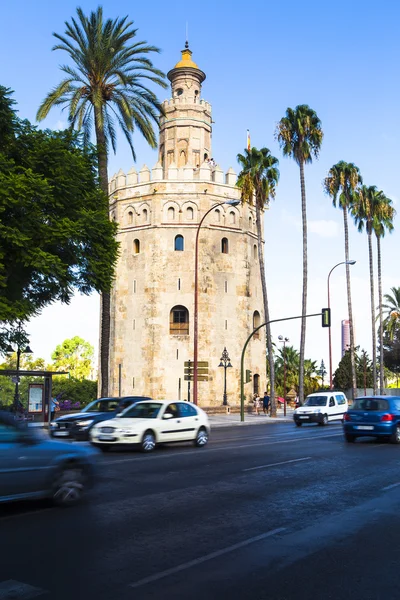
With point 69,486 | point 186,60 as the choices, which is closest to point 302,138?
point 186,60

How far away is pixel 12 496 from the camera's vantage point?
25.1 ft

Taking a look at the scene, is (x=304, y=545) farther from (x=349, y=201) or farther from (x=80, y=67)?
(x=349, y=201)

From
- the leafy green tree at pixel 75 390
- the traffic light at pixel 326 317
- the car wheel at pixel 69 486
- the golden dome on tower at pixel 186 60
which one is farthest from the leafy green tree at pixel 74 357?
the car wheel at pixel 69 486

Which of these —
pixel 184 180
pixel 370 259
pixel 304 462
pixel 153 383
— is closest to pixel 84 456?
pixel 304 462

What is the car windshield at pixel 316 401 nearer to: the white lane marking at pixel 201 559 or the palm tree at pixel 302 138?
the palm tree at pixel 302 138

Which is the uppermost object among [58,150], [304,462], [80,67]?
[80,67]

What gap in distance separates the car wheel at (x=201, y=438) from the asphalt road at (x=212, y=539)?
591cm

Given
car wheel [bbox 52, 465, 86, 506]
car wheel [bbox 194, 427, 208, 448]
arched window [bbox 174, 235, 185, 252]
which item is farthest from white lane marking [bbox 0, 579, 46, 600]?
arched window [bbox 174, 235, 185, 252]

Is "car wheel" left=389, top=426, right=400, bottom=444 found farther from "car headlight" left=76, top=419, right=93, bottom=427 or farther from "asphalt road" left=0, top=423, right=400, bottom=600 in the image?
"car headlight" left=76, top=419, right=93, bottom=427

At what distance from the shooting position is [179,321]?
48.1 metres

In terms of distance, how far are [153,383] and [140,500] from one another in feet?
124

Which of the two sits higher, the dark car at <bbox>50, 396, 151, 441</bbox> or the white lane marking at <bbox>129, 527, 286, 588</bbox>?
the dark car at <bbox>50, 396, 151, 441</bbox>

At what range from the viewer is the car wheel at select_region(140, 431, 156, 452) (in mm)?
16312

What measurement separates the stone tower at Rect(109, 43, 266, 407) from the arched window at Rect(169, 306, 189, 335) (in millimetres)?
77
